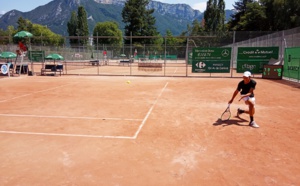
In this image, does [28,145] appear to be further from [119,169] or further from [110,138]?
[119,169]

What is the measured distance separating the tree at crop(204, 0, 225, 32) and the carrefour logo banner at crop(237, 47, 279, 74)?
194ft

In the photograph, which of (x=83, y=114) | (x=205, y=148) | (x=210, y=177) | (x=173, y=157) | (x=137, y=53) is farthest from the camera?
(x=137, y=53)

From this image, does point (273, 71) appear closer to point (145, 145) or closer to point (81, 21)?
point (145, 145)

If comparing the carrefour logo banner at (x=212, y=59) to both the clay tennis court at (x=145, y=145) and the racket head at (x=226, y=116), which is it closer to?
the clay tennis court at (x=145, y=145)

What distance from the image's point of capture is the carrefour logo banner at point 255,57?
2144cm

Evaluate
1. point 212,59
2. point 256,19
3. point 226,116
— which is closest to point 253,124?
point 226,116

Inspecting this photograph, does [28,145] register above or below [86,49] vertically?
below

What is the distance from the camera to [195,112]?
900cm

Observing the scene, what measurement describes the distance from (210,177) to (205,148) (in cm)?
132

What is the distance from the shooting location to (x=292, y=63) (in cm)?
1908

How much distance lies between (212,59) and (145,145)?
57.9 feet

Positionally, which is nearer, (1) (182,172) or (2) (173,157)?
(1) (182,172)

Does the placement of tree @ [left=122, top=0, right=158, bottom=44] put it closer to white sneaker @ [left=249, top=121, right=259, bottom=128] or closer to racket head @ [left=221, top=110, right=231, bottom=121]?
racket head @ [left=221, top=110, right=231, bottom=121]

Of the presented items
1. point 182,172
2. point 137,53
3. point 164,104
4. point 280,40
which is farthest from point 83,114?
point 137,53
